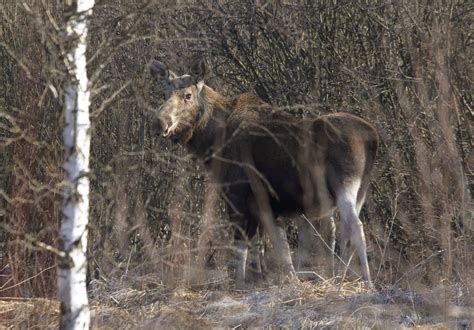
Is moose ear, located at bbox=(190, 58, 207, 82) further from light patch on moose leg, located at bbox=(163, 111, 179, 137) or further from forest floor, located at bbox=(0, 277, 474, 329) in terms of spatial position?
forest floor, located at bbox=(0, 277, 474, 329)

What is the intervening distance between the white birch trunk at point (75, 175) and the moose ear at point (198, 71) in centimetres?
494

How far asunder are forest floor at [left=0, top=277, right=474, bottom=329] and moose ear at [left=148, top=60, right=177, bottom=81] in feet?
7.21

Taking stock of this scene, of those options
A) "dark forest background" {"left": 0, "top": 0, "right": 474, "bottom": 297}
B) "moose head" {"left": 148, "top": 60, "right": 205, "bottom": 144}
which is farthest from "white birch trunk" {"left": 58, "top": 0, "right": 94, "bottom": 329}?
"moose head" {"left": 148, "top": 60, "right": 205, "bottom": 144}

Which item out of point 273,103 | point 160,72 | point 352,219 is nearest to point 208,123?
point 160,72

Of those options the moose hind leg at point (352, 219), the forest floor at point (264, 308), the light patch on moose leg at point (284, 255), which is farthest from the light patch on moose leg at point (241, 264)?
the moose hind leg at point (352, 219)

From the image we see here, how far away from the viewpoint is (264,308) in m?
8.41

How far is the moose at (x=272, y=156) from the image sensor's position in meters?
9.52

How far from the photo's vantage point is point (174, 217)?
10406 millimetres

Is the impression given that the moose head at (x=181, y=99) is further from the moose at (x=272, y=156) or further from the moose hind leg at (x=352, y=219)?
the moose hind leg at (x=352, y=219)

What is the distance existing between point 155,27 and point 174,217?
6.63 ft

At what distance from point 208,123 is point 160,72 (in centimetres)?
83

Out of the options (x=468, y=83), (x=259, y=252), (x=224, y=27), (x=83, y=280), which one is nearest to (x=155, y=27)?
(x=224, y=27)

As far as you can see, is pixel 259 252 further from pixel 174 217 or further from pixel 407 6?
pixel 407 6

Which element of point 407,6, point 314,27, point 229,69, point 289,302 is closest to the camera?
point 289,302
